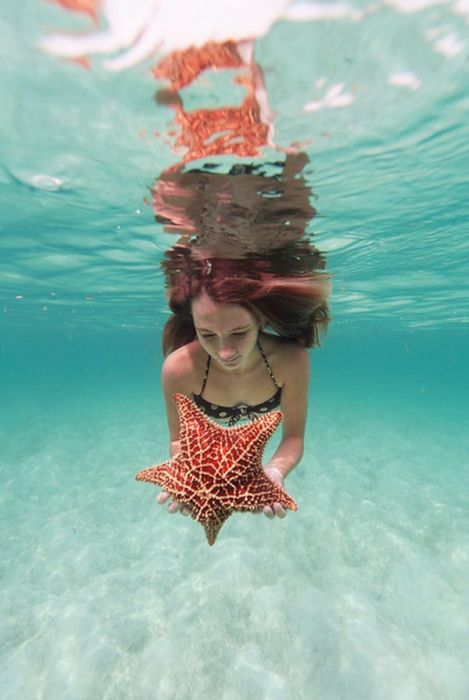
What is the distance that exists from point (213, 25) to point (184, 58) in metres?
0.49

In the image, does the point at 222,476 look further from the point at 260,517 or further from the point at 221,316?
the point at 260,517

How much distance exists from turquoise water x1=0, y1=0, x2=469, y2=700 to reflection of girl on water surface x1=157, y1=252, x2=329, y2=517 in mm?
2230

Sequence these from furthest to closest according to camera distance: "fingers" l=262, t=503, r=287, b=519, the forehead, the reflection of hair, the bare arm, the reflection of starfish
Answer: the bare arm
the reflection of hair
the forehead
"fingers" l=262, t=503, r=287, b=519
the reflection of starfish

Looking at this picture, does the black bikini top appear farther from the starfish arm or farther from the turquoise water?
the turquoise water

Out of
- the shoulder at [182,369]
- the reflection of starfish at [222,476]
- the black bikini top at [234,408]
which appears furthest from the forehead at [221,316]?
the reflection of starfish at [222,476]

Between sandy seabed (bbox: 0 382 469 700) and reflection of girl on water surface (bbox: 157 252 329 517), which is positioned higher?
reflection of girl on water surface (bbox: 157 252 329 517)

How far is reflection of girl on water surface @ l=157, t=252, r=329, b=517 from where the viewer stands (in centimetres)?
Result: 473

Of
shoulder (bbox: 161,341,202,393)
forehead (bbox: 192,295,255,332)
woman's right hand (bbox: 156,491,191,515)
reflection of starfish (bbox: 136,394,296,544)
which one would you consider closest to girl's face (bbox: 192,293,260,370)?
forehead (bbox: 192,295,255,332)

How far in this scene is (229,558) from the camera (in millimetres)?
9336

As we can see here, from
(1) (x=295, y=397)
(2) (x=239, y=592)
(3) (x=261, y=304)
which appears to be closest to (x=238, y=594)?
(2) (x=239, y=592)

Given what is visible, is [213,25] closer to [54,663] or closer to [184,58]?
[184,58]

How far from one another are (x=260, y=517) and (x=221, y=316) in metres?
8.18

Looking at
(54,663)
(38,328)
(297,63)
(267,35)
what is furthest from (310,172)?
(38,328)

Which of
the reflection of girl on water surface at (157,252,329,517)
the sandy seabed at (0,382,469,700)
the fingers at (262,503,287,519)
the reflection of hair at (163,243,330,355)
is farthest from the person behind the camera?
the sandy seabed at (0,382,469,700)
